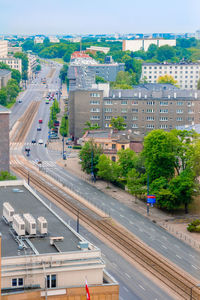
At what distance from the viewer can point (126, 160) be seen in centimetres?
10881

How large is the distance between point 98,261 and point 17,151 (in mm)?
95742

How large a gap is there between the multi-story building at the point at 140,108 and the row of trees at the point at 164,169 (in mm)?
36462

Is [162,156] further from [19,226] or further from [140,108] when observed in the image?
[140,108]

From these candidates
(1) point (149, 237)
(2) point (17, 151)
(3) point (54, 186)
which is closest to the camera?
(1) point (149, 237)

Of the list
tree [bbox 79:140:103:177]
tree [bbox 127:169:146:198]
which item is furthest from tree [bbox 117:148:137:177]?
tree [bbox 127:169:146:198]

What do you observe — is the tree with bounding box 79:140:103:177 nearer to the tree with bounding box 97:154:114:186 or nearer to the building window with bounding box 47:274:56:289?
the tree with bounding box 97:154:114:186

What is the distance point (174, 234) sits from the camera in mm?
81500

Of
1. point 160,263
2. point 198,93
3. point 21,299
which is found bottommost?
point 160,263

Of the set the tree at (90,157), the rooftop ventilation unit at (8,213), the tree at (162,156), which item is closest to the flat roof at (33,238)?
the rooftop ventilation unit at (8,213)

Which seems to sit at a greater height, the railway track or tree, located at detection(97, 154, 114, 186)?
tree, located at detection(97, 154, 114, 186)

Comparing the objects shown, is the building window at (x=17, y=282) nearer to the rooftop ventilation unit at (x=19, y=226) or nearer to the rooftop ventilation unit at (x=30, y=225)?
the rooftop ventilation unit at (x=19, y=226)

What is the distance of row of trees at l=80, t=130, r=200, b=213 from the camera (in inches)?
3553

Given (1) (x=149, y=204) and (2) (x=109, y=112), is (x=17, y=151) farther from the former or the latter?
(1) (x=149, y=204)

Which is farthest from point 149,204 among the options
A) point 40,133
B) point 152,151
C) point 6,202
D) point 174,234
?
point 40,133
